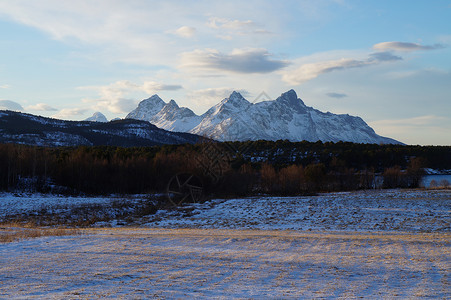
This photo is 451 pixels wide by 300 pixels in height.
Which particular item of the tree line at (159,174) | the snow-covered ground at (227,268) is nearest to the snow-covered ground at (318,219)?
the snow-covered ground at (227,268)

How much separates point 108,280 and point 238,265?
202 inches

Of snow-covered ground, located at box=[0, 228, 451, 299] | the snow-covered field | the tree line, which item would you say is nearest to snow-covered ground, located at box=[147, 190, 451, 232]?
the snow-covered field

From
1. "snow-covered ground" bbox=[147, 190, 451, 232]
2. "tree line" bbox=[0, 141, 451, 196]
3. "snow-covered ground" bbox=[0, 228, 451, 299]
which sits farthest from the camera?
"tree line" bbox=[0, 141, 451, 196]

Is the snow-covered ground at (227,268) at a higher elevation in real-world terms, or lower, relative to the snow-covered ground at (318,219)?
higher

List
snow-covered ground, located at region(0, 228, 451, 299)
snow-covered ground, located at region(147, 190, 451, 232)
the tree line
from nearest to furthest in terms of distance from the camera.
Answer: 1. snow-covered ground, located at region(0, 228, 451, 299)
2. snow-covered ground, located at region(147, 190, 451, 232)
3. the tree line

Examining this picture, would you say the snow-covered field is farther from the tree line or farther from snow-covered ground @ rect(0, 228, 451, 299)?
the tree line

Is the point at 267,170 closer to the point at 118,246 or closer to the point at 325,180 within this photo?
the point at 325,180

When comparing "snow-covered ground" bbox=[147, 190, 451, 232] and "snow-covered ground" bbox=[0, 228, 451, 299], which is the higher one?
"snow-covered ground" bbox=[0, 228, 451, 299]

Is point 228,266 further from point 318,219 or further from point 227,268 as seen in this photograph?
point 318,219

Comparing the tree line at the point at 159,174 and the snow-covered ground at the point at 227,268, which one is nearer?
the snow-covered ground at the point at 227,268

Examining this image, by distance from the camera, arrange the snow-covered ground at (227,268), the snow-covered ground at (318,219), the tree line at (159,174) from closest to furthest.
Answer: the snow-covered ground at (227,268) → the snow-covered ground at (318,219) → the tree line at (159,174)

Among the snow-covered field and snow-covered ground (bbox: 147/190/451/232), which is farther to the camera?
snow-covered ground (bbox: 147/190/451/232)

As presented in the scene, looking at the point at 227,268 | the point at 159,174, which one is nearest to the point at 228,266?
the point at 227,268

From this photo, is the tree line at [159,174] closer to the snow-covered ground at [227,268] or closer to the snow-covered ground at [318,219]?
the snow-covered ground at [318,219]
